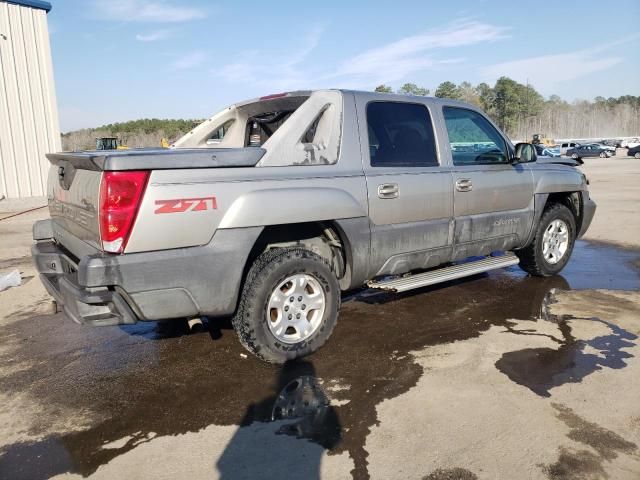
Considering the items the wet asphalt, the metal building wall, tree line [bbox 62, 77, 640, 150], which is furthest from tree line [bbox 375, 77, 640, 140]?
the wet asphalt

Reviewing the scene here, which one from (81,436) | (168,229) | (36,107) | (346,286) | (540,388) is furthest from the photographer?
(36,107)

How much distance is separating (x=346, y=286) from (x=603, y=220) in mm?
8351

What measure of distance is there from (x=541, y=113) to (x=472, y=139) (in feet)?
351

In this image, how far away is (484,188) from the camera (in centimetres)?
482

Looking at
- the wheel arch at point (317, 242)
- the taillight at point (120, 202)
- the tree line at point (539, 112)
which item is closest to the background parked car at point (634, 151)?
the tree line at point (539, 112)

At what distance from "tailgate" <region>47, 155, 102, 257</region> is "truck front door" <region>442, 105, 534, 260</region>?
119 inches

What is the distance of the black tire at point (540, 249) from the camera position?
5676 millimetres

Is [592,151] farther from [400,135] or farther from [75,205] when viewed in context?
[75,205]

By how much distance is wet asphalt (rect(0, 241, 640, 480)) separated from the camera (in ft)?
9.08

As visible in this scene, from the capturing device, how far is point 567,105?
11450 cm

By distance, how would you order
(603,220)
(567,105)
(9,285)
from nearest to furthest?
1. (9,285)
2. (603,220)
3. (567,105)

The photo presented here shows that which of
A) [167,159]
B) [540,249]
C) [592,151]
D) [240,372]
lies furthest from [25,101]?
[592,151]

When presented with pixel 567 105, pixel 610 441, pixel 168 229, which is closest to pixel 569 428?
pixel 610 441

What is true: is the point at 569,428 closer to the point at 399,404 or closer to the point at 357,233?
the point at 399,404
